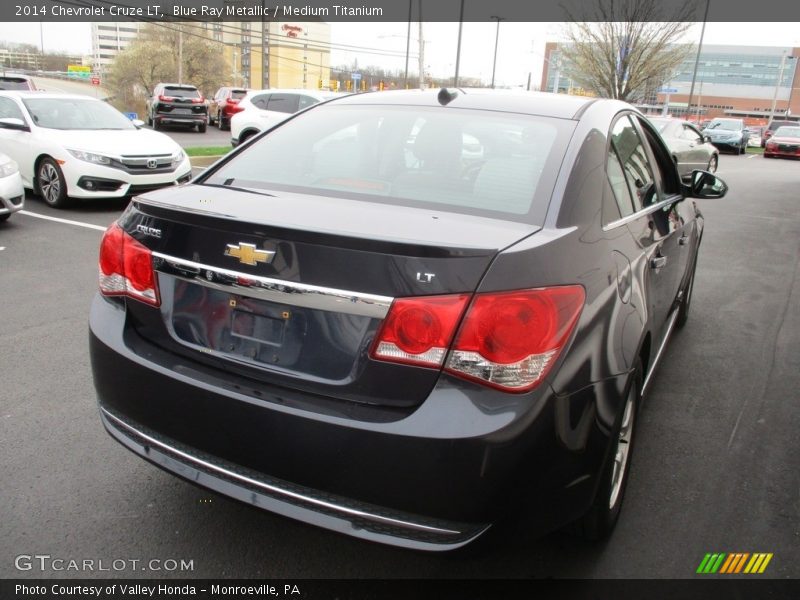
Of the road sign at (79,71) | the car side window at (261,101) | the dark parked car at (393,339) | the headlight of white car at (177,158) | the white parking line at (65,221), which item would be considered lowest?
the white parking line at (65,221)

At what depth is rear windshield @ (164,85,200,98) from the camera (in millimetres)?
27172

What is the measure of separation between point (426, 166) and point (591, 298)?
901 millimetres

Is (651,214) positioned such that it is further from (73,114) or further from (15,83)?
(15,83)

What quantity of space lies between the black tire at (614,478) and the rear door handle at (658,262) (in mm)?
492

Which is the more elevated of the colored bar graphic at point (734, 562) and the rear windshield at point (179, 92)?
the rear windshield at point (179, 92)

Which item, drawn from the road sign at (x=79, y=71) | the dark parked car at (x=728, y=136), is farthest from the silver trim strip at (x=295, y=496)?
the road sign at (x=79, y=71)

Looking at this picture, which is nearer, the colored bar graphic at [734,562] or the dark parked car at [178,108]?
the colored bar graphic at [734,562]

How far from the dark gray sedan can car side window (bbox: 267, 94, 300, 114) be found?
8.97 metres

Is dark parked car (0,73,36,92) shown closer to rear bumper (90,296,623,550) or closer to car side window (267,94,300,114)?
car side window (267,94,300,114)

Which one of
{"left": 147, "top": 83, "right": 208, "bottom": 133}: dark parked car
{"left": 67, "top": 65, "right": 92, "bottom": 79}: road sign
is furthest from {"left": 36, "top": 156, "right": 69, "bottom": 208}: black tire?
{"left": 67, "top": 65, "right": 92, "bottom": 79}: road sign

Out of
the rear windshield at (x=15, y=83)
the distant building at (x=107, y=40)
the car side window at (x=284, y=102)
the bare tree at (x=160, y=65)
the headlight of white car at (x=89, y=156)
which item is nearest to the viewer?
the headlight of white car at (x=89, y=156)

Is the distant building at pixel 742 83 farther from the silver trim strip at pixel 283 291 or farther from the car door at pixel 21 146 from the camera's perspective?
the silver trim strip at pixel 283 291

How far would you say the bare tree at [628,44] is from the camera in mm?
24672

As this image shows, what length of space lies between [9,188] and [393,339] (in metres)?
7.24
